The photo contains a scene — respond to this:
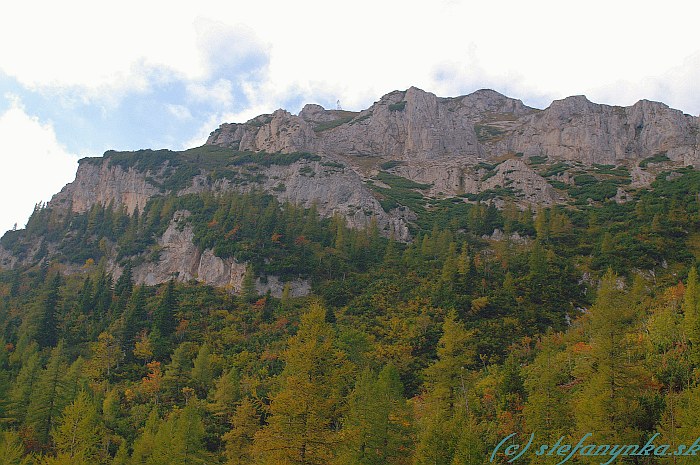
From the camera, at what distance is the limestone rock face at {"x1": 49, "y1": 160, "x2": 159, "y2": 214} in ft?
443

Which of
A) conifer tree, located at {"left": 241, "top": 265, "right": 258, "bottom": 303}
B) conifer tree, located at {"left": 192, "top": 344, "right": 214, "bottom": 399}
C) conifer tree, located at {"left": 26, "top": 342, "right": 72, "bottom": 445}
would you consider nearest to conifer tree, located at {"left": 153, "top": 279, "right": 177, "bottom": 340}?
conifer tree, located at {"left": 241, "top": 265, "right": 258, "bottom": 303}

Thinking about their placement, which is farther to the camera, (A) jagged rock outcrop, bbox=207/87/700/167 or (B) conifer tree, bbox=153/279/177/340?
(A) jagged rock outcrop, bbox=207/87/700/167

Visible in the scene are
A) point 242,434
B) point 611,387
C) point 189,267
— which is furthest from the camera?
point 189,267

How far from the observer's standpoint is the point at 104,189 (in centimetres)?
14075

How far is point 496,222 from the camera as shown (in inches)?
3750

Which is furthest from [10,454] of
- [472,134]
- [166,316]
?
[472,134]

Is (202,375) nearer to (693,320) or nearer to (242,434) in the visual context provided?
(242,434)

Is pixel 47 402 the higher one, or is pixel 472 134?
pixel 472 134

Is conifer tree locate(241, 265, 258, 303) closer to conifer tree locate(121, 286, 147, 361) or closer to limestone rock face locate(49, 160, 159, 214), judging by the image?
conifer tree locate(121, 286, 147, 361)

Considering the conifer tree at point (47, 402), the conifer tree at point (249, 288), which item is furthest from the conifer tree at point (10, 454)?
the conifer tree at point (249, 288)

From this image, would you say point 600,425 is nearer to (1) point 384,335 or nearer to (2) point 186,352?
(1) point 384,335

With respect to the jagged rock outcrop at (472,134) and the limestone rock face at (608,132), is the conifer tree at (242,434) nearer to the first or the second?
the jagged rock outcrop at (472,134)

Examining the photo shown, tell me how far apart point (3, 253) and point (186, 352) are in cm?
10201

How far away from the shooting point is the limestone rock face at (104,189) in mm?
135050
